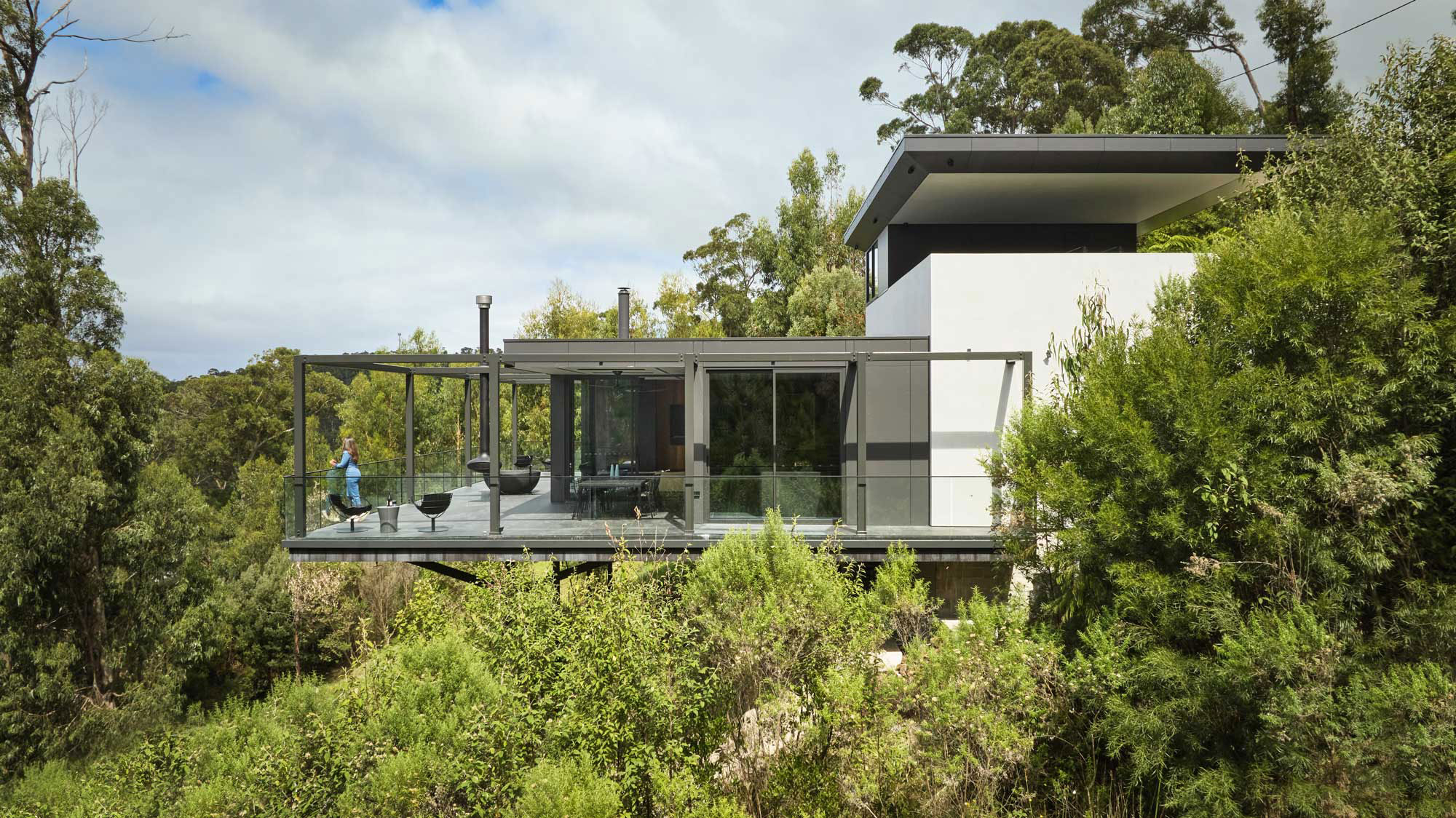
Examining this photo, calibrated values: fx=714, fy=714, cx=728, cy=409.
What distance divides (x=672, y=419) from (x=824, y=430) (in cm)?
289

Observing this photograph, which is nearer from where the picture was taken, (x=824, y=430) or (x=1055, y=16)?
(x=824, y=430)

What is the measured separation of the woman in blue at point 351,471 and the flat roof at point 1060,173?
9538 millimetres

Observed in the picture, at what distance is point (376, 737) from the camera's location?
5340 mm

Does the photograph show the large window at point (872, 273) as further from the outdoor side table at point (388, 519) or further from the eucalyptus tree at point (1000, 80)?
the eucalyptus tree at point (1000, 80)

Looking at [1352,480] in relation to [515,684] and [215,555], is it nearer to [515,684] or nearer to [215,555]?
[515,684]

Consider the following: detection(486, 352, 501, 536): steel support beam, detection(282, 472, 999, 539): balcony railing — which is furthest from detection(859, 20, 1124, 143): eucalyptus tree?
detection(486, 352, 501, 536): steel support beam

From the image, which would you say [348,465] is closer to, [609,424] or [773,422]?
[609,424]

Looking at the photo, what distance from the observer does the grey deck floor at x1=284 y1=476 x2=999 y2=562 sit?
9688mm

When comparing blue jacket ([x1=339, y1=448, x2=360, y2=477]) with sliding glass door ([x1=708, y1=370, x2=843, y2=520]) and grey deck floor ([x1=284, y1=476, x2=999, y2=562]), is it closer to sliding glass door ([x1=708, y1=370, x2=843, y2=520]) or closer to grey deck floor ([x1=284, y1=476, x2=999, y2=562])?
grey deck floor ([x1=284, y1=476, x2=999, y2=562])

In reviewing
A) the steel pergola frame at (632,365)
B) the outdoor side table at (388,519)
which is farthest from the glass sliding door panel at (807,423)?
the outdoor side table at (388,519)

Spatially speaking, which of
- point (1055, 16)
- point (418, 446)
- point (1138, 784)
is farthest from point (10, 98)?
point (1055, 16)

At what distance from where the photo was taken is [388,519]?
9.89m

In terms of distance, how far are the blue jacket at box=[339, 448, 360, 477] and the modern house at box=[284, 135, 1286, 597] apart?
35cm

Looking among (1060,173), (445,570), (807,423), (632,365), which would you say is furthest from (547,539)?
(1060,173)
